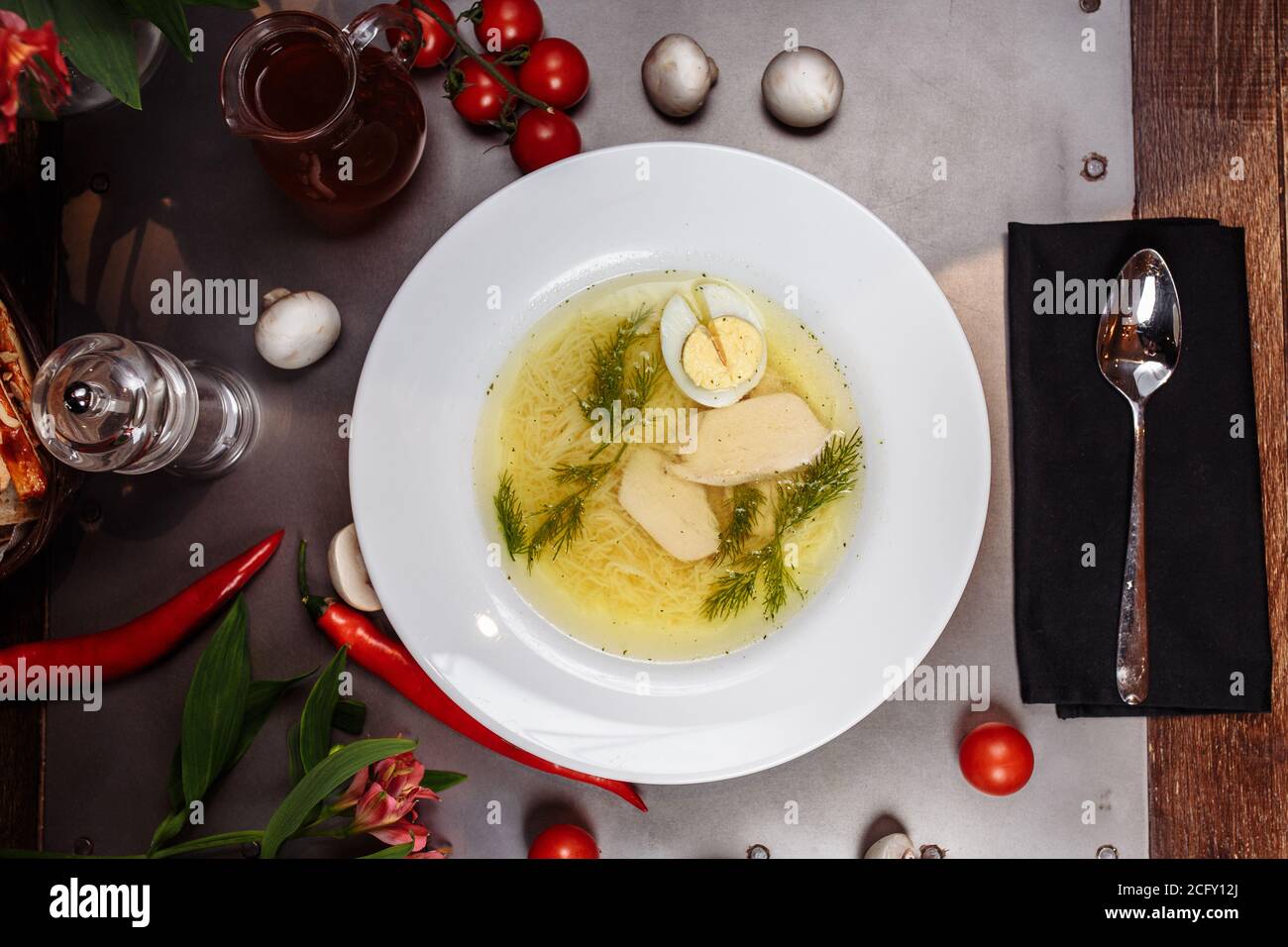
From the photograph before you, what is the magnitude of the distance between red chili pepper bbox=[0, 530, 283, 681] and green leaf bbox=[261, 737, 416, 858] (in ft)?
1.08

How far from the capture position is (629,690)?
124 cm

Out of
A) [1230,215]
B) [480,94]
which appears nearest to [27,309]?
[480,94]

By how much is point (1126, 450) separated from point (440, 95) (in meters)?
1.11

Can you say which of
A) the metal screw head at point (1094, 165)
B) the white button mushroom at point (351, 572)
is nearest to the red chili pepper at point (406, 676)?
the white button mushroom at point (351, 572)

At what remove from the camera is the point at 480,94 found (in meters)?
1.25

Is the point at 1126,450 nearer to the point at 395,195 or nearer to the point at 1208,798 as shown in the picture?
the point at 1208,798

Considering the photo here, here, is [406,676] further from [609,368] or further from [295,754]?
[609,368]

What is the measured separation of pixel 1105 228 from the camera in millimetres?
1246

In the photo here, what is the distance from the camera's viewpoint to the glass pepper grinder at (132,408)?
1060mm

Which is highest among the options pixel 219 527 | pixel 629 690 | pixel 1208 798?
pixel 219 527

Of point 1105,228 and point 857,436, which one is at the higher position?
point 1105,228

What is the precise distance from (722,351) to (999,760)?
676 millimetres
